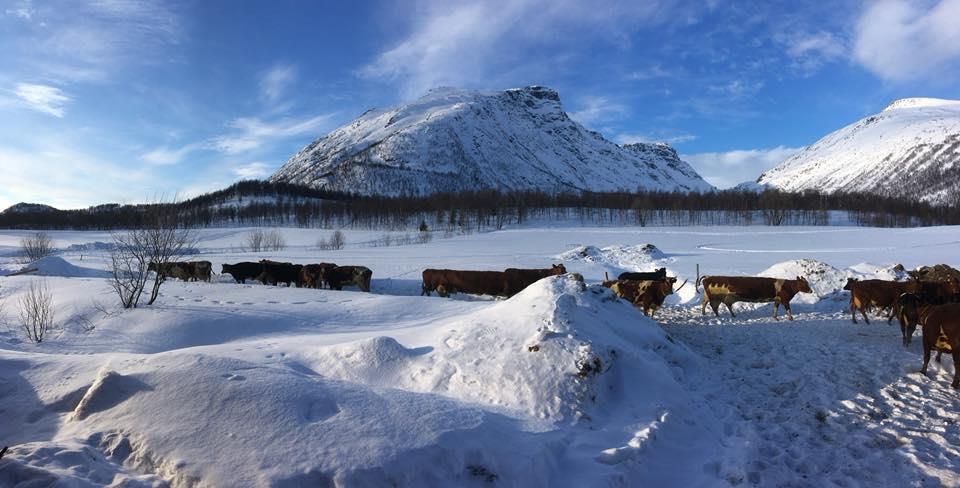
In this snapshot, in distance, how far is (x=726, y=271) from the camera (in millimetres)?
26344

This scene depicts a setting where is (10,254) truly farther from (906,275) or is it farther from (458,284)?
(906,275)

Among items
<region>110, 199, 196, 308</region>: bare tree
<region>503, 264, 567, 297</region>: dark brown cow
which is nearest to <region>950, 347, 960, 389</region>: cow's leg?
<region>503, 264, 567, 297</region>: dark brown cow

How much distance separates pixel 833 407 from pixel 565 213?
351ft

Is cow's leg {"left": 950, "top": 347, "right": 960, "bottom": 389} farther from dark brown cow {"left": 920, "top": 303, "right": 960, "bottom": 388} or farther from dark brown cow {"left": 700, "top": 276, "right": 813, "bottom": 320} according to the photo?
dark brown cow {"left": 700, "top": 276, "right": 813, "bottom": 320}

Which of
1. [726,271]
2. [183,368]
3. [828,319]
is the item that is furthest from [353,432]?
[726,271]

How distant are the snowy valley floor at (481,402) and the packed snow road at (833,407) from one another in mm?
35

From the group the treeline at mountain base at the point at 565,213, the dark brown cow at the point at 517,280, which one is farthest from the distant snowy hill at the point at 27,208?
the dark brown cow at the point at 517,280

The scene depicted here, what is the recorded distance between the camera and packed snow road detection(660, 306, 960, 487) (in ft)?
17.2

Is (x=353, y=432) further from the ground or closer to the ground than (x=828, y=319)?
further from the ground

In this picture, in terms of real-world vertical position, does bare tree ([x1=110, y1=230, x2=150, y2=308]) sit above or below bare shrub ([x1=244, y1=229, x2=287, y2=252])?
above

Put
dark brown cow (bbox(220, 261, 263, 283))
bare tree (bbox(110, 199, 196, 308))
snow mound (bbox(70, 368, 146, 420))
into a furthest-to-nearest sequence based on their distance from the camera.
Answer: dark brown cow (bbox(220, 261, 263, 283)) → bare tree (bbox(110, 199, 196, 308)) → snow mound (bbox(70, 368, 146, 420))

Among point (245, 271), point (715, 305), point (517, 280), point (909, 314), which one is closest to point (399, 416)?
point (909, 314)

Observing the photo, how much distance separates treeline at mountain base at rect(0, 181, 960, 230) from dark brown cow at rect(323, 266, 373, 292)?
230ft

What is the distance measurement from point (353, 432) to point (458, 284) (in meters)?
15.3
